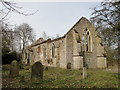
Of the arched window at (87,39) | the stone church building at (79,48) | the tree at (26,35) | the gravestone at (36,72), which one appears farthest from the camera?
the tree at (26,35)

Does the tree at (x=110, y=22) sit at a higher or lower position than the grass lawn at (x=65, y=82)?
higher

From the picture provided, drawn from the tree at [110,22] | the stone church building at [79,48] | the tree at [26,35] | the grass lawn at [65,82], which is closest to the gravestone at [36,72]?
the grass lawn at [65,82]

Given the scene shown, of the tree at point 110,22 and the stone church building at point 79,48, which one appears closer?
the tree at point 110,22

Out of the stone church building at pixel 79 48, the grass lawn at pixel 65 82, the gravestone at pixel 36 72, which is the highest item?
the stone church building at pixel 79 48

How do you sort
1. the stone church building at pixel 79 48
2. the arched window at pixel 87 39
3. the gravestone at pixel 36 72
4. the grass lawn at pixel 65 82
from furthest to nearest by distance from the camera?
the arched window at pixel 87 39 → the stone church building at pixel 79 48 → the gravestone at pixel 36 72 → the grass lawn at pixel 65 82

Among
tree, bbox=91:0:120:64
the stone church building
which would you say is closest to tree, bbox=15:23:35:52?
the stone church building

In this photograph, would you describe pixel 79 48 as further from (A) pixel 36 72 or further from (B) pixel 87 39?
(A) pixel 36 72

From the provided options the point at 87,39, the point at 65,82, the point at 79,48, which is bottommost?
the point at 65,82

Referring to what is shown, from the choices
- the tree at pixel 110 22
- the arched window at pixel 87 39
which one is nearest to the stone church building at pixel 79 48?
the arched window at pixel 87 39

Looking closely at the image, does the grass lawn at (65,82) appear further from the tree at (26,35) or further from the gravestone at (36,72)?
the tree at (26,35)

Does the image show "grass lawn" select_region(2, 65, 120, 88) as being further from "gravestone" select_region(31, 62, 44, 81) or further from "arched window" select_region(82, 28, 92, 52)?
"arched window" select_region(82, 28, 92, 52)

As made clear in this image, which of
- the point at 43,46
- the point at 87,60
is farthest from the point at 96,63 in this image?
the point at 43,46

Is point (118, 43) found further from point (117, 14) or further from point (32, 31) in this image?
point (32, 31)

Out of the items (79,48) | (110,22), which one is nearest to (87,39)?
(79,48)
